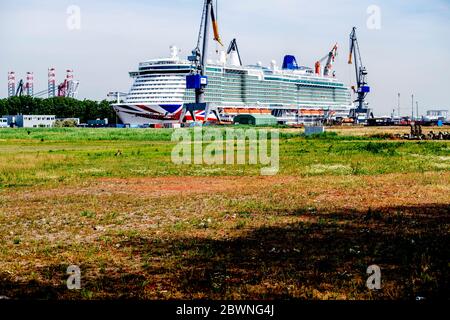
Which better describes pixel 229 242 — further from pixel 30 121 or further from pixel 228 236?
pixel 30 121

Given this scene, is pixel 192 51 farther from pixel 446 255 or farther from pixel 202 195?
pixel 446 255

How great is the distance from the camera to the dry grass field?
29.1ft

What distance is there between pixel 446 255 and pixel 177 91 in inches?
5074

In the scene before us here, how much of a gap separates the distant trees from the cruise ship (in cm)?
4675

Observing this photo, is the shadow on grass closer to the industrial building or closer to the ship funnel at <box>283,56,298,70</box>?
the industrial building

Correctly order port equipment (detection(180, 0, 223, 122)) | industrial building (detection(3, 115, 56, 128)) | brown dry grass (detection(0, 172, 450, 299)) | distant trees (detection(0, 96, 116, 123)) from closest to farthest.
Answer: brown dry grass (detection(0, 172, 450, 299)) < port equipment (detection(180, 0, 223, 122)) < industrial building (detection(3, 115, 56, 128)) < distant trees (detection(0, 96, 116, 123))

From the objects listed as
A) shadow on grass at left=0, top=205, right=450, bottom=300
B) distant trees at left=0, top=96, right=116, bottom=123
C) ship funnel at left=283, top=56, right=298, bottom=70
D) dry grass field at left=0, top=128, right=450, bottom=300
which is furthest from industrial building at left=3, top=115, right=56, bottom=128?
shadow on grass at left=0, top=205, right=450, bottom=300

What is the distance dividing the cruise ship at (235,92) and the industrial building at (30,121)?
39.2 metres

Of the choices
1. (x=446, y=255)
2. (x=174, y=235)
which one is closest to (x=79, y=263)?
(x=174, y=235)

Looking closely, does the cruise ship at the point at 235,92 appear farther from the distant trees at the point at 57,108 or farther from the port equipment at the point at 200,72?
the distant trees at the point at 57,108

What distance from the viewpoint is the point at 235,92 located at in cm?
15500

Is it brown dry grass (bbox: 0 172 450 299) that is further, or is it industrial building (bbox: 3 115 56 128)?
industrial building (bbox: 3 115 56 128)

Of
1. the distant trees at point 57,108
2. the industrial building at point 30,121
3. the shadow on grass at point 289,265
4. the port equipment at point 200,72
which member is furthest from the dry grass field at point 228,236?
the distant trees at point 57,108
